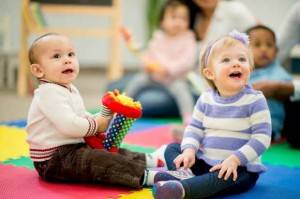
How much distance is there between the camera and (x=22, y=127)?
272 centimetres

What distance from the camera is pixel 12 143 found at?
2297 mm

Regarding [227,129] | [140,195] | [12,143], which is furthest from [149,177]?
[12,143]

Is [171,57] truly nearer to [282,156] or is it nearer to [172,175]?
[282,156]

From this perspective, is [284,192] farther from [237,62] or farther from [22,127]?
[22,127]

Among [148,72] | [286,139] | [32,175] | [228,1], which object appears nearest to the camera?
[32,175]

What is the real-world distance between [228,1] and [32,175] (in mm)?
1903

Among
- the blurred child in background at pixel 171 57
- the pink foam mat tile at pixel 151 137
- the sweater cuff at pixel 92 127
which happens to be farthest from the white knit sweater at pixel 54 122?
the blurred child in background at pixel 171 57

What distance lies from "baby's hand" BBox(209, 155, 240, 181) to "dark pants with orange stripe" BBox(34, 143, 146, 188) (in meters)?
0.27

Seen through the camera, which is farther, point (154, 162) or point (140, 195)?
point (154, 162)

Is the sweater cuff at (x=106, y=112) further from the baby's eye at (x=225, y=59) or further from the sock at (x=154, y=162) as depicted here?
the baby's eye at (x=225, y=59)

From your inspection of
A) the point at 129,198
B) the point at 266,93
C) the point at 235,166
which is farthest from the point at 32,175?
the point at 266,93

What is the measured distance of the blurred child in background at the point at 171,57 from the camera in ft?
10.7

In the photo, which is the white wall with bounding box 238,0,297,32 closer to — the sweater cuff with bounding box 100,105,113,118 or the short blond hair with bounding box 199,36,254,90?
the short blond hair with bounding box 199,36,254,90

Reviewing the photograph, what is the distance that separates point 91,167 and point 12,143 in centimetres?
85
